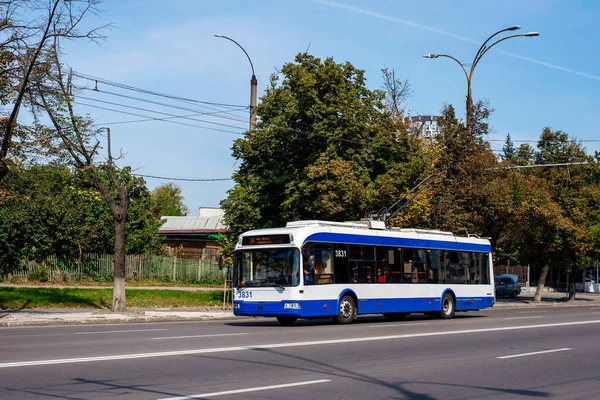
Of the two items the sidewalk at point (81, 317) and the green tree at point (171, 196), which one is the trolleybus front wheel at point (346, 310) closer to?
the sidewalk at point (81, 317)

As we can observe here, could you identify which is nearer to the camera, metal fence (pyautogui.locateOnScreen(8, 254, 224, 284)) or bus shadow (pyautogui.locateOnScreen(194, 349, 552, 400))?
bus shadow (pyautogui.locateOnScreen(194, 349, 552, 400))

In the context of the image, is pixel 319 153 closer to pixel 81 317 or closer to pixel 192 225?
pixel 81 317

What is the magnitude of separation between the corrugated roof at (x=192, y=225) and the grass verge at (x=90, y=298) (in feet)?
83.4

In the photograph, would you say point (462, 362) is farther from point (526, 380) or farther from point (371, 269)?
point (371, 269)

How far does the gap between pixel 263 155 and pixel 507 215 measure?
12773 mm

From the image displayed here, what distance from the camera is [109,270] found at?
142ft

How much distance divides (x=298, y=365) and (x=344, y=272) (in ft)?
36.7

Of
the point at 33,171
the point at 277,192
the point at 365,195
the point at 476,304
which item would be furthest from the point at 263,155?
the point at 33,171

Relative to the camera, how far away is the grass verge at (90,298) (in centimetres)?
2826

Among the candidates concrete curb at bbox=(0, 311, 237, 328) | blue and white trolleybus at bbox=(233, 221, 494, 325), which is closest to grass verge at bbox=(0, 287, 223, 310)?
concrete curb at bbox=(0, 311, 237, 328)

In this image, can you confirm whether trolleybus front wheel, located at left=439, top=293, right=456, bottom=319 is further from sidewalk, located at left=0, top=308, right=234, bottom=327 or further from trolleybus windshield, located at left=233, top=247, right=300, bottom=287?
trolleybus windshield, located at left=233, top=247, right=300, bottom=287

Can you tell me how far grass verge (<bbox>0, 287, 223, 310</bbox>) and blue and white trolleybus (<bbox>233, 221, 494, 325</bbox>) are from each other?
927 centimetres

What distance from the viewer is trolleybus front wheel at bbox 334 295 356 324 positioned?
2264cm

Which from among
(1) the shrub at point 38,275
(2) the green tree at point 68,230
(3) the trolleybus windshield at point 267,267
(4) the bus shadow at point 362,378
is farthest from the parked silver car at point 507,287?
(4) the bus shadow at point 362,378
